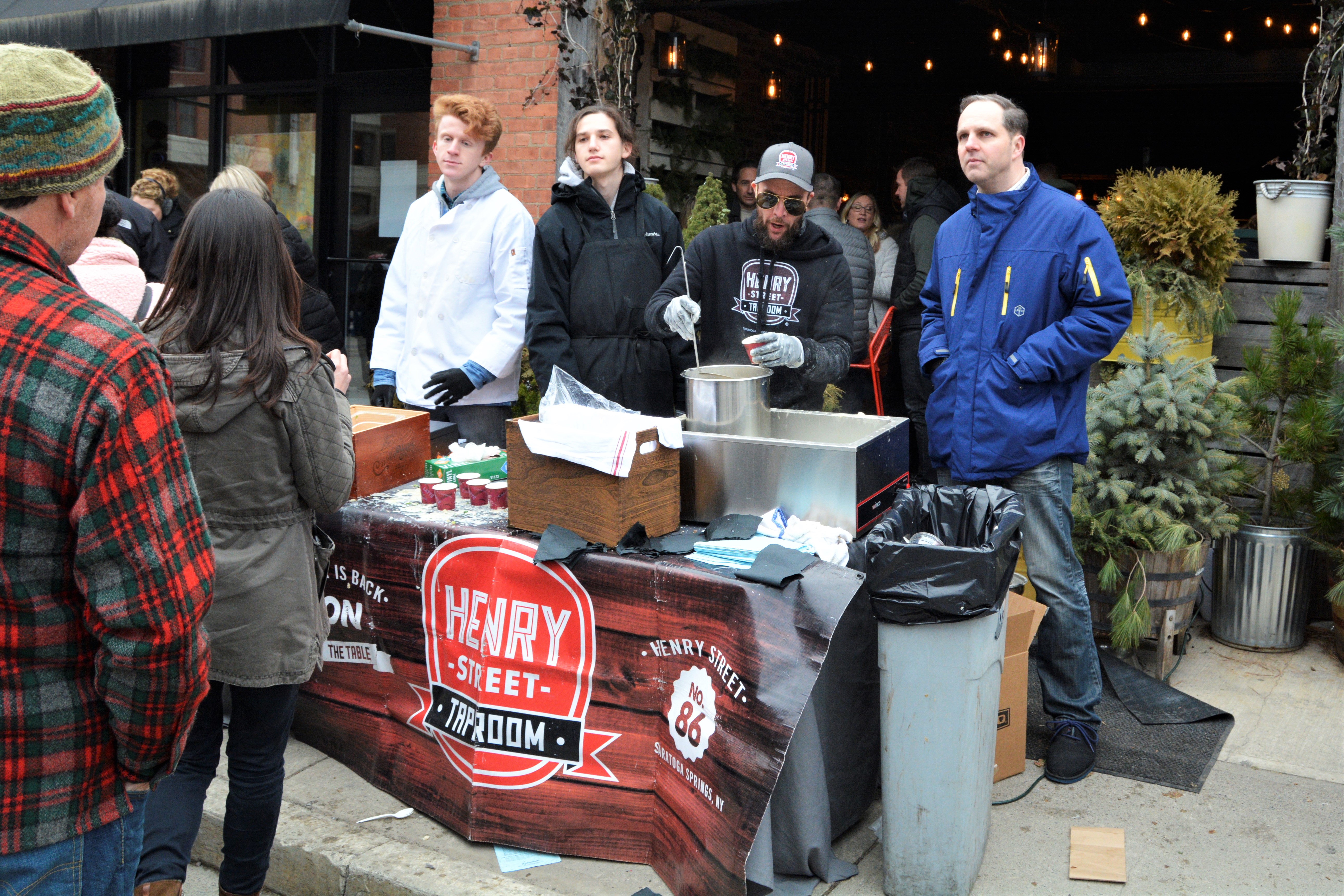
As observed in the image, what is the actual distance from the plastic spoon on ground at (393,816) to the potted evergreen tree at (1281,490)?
3.66 meters

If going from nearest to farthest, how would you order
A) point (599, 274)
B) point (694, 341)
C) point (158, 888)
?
point (158, 888)
point (694, 341)
point (599, 274)

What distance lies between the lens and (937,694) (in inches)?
114

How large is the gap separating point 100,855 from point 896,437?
251cm

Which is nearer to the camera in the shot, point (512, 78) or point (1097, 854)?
point (1097, 854)

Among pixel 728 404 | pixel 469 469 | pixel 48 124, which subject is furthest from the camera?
pixel 469 469

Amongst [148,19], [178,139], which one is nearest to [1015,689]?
[148,19]

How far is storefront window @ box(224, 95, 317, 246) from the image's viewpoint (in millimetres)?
8602

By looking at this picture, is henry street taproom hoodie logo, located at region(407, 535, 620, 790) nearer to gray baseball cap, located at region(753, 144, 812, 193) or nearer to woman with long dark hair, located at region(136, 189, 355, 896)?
woman with long dark hair, located at region(136, 189, 355, 896)

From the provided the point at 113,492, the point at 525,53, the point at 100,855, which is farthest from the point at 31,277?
the point at 525,53

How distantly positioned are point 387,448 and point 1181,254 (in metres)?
3.81

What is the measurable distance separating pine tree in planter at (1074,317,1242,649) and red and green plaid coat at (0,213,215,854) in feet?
12.4

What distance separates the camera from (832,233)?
→ 653 centimetres

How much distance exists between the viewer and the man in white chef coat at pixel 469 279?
4.31 meters

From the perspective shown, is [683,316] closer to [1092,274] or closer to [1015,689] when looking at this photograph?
[1092,274]
